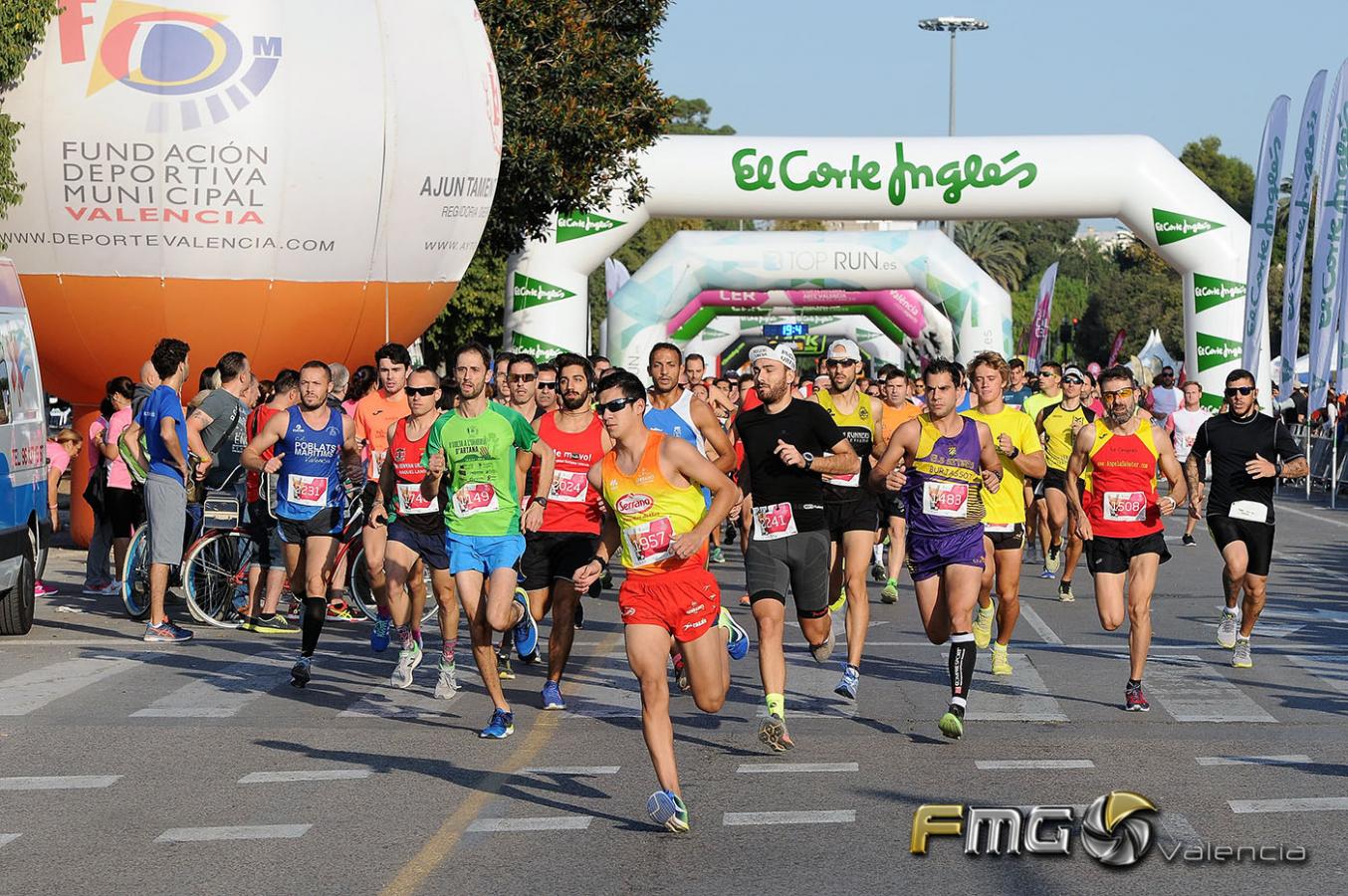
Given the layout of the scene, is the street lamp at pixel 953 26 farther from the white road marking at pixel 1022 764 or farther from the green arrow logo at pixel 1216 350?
the white road marking at pixel 1022 764

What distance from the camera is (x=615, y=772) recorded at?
8594 mm

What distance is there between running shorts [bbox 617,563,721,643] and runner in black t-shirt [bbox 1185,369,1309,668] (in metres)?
5.06

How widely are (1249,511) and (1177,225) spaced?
17.5 metres

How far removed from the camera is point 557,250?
1125 inches

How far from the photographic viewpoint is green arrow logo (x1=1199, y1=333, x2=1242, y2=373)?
28.9m

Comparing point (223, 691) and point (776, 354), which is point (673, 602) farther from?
point (223, 691)

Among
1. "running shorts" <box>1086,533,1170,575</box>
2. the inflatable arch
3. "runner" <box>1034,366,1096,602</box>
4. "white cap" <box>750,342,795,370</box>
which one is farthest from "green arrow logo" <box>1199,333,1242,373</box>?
"white cap" <box>750,342,795,370</box>

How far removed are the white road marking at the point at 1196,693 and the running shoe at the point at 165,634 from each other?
6.29m

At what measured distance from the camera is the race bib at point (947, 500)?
9.96 metres

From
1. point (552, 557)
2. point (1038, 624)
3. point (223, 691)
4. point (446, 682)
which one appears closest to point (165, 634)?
point (223, 691)

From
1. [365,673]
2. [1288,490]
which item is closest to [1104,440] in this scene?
[365,673]

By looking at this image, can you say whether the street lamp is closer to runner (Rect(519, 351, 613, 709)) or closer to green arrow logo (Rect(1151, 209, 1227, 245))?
green arrow logo (Rect(1151, 209, 1227, 245))

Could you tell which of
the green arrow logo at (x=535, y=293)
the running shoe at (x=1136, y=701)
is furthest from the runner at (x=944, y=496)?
the green arrow logo at (x=535, y=293)

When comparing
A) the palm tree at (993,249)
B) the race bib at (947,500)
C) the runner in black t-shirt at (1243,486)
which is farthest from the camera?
the palm tree at (993,249)
